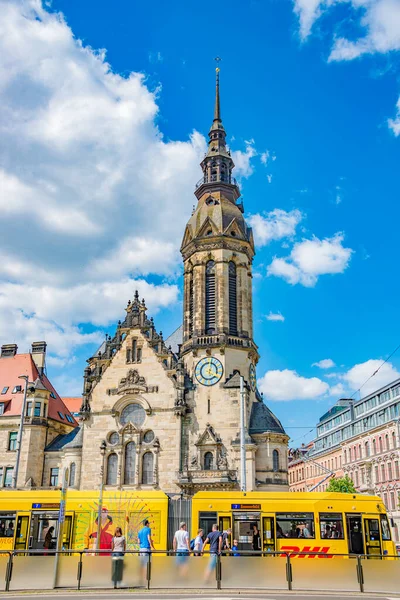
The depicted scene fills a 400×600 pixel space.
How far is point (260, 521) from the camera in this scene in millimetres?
23562

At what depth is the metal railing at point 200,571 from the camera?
1661 centimetres

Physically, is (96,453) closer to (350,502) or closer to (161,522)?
(161,522)

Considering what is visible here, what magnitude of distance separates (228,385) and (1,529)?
2265 cm

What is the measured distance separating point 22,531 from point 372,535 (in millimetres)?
14623

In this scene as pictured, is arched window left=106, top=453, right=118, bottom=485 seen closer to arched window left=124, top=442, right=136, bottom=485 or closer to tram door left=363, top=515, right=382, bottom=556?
arched window left=124, top=442, right=136, bottom=485

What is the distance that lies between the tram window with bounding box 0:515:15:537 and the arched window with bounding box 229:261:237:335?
26.1 m

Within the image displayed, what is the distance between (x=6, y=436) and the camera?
50562 mm

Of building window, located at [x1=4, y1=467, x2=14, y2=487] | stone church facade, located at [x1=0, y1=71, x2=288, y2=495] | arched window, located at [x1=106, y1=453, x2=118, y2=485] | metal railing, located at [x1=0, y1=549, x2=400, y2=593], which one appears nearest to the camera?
metal railing, located at [x1=0, y1=549, x2=400, y2=593]

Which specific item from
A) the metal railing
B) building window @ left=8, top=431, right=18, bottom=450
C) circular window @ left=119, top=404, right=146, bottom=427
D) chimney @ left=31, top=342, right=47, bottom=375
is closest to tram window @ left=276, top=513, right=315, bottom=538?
the metal railing

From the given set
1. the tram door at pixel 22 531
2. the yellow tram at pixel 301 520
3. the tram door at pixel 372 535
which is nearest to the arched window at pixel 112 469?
the tram door at pixel 22 531

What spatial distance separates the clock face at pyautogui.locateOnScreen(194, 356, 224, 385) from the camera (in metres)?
45.6

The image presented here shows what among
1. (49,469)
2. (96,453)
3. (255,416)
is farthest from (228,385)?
(49,469)

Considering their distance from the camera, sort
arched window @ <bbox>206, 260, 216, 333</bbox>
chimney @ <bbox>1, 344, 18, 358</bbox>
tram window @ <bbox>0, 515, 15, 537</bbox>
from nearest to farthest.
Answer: tram window @ <bbox>0, 515, 15, 537</bbox>, arched window @ <bbox>206, 260, 216, 333</bbox>, chimney @ <bbox>1, 344, 18, 358</bbox>

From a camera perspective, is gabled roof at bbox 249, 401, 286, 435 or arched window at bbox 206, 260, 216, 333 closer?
gabled roof at bbox 249, 401, 286, 435
